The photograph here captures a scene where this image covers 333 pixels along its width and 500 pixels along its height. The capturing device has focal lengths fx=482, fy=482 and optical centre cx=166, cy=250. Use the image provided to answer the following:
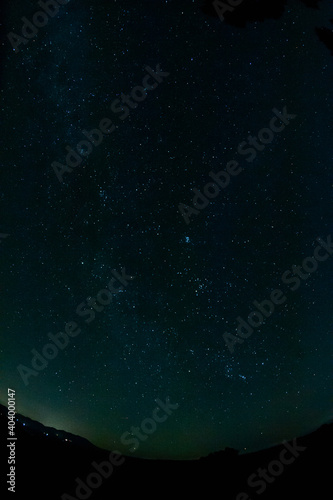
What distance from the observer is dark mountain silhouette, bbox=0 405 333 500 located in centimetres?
174

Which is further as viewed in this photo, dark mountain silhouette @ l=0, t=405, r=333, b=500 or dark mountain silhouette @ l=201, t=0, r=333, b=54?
dark mountain silhouette @ l=0, t=405, r=333, b=500

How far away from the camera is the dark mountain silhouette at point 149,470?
174 centimetres

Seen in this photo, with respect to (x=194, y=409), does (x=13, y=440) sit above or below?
above

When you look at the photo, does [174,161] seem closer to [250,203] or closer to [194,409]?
[250,203]

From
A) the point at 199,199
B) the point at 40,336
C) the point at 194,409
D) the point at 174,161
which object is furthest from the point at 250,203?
the point at 40,336

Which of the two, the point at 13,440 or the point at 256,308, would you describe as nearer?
the point at 13,440

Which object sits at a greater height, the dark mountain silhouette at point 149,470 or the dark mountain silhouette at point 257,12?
the dark mountain silhouette at point 257,12

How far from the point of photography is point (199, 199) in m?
1.88

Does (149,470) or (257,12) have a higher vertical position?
(257,12)

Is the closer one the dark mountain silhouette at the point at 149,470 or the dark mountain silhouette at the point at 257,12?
the dark mountain silhouette at the point at 257,12

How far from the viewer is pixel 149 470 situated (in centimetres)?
184

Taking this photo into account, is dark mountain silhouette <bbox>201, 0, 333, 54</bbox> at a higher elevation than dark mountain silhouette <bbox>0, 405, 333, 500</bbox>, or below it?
higher

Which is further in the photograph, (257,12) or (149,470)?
(149,470)

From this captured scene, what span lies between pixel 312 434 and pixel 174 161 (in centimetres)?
120
